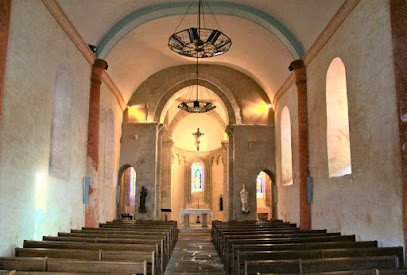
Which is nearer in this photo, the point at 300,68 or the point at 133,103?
the point at 300,68

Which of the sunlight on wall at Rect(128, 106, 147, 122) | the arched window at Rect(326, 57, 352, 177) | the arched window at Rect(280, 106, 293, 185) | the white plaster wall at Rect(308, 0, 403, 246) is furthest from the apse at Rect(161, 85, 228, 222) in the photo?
the white plaster wall at Rect(308, 0, 403, 246)

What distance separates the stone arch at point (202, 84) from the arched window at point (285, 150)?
2511 mm

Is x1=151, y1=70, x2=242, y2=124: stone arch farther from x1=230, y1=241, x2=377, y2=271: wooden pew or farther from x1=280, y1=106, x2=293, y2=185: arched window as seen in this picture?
x1=230, y1=241, x2=377, y2=271: wooden pew

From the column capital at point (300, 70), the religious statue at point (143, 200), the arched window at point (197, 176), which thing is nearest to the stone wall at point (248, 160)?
the religious statue at point (143, 200)

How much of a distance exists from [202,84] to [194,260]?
10.6 meters

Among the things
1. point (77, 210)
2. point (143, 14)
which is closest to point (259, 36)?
point (143, 14)

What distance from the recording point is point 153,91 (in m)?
18.6

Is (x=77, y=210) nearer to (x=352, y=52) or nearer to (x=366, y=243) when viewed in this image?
(x=366, y=243)

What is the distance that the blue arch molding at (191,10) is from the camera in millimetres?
12367

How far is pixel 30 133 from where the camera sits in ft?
25.5

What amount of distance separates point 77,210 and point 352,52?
845 cm

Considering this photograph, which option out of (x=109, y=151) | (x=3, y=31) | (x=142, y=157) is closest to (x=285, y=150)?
(x=142, y=157)

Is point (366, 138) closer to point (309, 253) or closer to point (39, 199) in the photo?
point (309, 253)

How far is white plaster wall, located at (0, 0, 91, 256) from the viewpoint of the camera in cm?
679
